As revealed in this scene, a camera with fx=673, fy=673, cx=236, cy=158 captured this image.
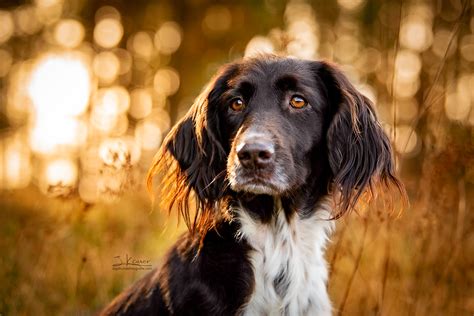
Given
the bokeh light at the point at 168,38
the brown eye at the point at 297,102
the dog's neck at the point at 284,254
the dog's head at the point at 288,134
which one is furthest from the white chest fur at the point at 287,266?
the bokeh light at the point at 168,38

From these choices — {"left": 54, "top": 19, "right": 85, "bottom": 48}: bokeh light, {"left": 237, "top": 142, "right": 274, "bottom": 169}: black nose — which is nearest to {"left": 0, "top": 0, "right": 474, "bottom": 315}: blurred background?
{"left": 54, "top": 19, "right": 85, "bottom": 48}: bokeh light

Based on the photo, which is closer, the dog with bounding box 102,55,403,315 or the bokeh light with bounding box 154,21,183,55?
the dog with bounding box 102,55,403,315

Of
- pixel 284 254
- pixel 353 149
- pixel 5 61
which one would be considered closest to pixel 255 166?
pixel 284 254

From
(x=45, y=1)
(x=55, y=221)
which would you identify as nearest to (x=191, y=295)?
(x=55, y=221)

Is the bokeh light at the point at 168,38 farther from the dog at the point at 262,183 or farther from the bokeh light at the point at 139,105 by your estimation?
the dog at the point at 262,183

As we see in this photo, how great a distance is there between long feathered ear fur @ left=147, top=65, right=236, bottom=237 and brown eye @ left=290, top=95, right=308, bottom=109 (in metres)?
0.46

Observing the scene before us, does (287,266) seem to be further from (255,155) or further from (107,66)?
(107,66)

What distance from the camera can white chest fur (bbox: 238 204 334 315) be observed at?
132 inches

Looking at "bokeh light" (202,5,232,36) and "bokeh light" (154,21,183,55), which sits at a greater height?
"bokeh light" (202,5,232,36)

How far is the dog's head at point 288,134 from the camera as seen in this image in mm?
3531

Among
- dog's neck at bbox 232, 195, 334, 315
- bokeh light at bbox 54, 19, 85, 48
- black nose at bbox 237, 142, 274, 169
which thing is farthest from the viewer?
bokeh light at bbox 54, 19, 85, 48

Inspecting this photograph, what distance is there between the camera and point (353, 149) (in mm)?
3670

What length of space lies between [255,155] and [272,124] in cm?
26
